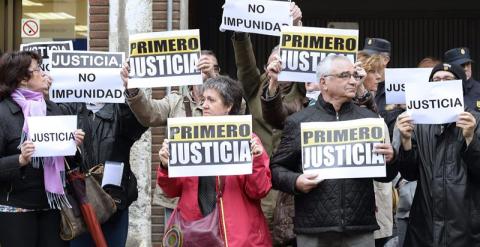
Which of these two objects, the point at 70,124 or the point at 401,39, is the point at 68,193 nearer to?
the point at 70,124

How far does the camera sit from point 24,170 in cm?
718

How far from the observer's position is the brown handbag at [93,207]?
23.7 feet

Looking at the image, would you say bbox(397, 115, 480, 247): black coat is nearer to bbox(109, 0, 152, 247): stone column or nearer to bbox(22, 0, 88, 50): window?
bbox(109, 0, 152, 247): stone column

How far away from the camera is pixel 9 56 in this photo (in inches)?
289

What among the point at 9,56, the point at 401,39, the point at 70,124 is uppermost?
the point at 401,39

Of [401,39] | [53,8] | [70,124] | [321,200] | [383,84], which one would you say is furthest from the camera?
[401,39]

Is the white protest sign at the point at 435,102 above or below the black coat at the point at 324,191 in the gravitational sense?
above

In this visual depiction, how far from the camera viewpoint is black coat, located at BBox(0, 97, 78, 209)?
7109 millimetres

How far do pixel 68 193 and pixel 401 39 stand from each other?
6942 millimetres

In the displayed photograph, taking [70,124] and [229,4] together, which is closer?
[70,124]

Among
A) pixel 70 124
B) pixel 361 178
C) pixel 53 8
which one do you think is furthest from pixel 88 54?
pixel 53 8

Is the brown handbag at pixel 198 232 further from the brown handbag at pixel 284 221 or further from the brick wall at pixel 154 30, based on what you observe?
the brick wall at pixel 154 30

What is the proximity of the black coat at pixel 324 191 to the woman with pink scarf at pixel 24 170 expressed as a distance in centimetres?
147

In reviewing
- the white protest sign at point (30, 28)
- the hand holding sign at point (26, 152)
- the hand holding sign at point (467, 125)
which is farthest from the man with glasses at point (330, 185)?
the white protest sign at point (30, 28)
